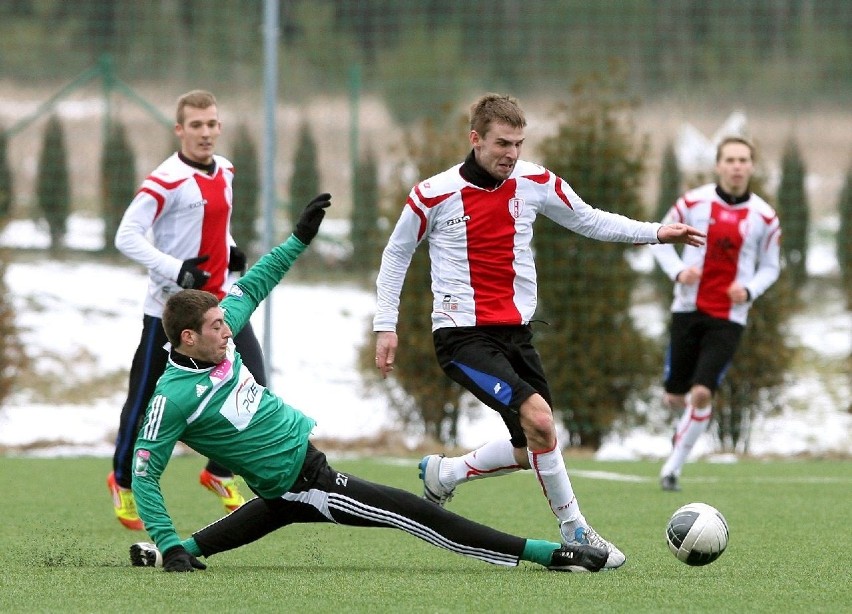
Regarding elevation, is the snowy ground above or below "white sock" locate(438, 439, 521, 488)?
below

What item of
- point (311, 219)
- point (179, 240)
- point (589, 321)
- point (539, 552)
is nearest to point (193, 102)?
point (179, 240)

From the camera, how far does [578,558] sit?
539cm

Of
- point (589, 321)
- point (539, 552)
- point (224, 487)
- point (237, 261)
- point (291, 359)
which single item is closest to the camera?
point (539, 552)

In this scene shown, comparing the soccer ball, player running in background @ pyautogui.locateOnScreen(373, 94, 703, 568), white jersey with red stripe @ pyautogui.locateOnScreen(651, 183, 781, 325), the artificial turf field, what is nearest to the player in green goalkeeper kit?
the artificial turf field

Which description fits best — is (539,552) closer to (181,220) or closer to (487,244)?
(487,244)

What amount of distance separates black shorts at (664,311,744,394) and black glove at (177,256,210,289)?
3.64 m

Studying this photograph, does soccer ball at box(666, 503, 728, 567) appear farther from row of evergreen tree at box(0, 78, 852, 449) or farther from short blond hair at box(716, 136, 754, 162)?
row of evergreen tree at box(0, 78, 852, 449)

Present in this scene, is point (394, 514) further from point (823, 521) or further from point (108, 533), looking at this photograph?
point (823, 521)

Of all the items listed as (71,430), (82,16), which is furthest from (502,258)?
(82,16)

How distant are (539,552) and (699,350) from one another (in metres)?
4.28

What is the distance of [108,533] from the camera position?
22.9 ft

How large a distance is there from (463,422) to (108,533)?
24.7 ft

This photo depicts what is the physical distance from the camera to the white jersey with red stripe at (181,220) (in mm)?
7371

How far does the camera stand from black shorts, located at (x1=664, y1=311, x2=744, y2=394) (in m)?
9.20
